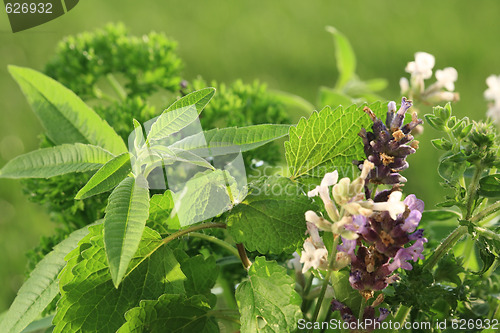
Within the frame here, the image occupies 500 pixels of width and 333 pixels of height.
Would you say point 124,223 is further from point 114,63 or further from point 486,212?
Result: point 114,63

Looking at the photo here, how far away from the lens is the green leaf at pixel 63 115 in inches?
30.6

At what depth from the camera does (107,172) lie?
0.60m

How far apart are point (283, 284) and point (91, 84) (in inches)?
28.4

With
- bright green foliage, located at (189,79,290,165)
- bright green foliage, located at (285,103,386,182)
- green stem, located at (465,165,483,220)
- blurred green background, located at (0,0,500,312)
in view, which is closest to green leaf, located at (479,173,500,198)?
green stem, located at (465,165,483,220)

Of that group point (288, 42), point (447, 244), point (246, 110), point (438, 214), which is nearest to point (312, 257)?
point (447, 244)

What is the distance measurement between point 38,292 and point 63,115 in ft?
0.87

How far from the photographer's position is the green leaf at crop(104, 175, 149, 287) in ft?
1.62

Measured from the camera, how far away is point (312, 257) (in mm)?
555

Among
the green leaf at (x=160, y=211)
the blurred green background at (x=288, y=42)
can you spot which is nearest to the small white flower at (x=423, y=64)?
the green leaf at (x=160, y=211)

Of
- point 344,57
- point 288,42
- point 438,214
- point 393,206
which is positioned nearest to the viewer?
point 393,206

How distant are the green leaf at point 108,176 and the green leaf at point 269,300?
0.17m

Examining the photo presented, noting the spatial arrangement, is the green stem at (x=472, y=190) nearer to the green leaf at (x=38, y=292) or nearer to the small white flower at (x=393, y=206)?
the small white flower at (x=393, y=206)

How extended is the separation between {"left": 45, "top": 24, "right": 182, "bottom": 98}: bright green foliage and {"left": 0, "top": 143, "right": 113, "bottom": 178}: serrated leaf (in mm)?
502

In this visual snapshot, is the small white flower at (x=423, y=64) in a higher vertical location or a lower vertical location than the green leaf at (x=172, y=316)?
higher
